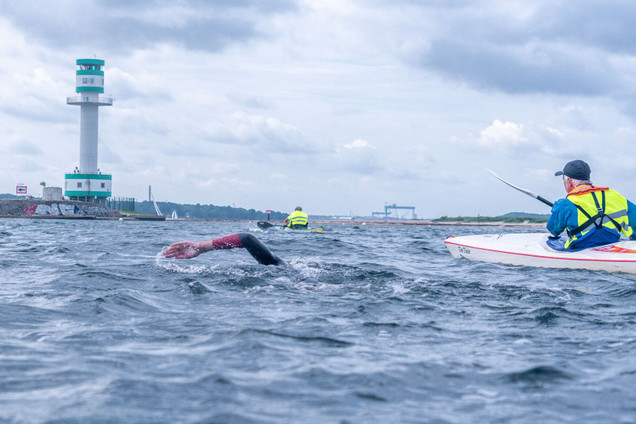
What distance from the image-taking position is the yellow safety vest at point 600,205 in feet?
35.2

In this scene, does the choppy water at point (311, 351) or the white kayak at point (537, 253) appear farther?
the white kayak at point (537, 253)

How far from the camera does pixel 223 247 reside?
7895 mm

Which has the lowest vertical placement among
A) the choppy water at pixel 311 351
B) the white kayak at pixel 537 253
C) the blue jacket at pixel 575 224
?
the choppy water at pixel 311 351

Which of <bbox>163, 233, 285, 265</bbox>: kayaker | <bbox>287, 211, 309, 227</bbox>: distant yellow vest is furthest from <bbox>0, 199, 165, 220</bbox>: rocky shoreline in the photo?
<bbox>163, 233, 285, 265</bbox>: kayaker

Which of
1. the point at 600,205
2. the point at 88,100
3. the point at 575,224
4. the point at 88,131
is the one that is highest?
the point at 88,100

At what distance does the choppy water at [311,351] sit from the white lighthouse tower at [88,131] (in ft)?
218

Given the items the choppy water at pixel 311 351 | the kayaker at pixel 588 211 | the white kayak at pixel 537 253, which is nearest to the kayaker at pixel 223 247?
the choppy water at pixel 311 351

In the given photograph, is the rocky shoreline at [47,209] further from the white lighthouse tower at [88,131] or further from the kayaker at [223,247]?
the kayaker at [223,247]

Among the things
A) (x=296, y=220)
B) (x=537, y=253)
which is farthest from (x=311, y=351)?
(x=296, y=220)

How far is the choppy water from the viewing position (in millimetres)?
3539

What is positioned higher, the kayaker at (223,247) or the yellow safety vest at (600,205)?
the yellow safety vest at (600,205)

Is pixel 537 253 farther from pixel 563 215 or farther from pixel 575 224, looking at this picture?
pixel 563 215

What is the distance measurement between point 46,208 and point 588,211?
6871 cm

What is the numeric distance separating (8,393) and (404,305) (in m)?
4.48
